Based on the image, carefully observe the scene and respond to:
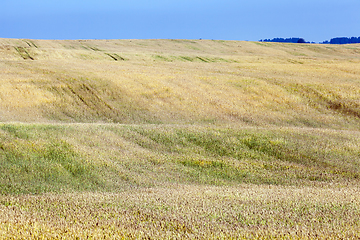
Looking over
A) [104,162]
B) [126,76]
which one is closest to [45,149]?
[104,162]

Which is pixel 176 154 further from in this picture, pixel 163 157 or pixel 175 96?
pixel 175 96

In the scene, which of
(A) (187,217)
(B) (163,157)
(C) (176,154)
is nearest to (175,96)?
(C) (176,154)

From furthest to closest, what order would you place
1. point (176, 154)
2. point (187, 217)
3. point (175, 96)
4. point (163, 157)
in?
point (175, 96), point (176, 154), point (163, 157), point (187, 217)

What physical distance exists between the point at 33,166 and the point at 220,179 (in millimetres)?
5690

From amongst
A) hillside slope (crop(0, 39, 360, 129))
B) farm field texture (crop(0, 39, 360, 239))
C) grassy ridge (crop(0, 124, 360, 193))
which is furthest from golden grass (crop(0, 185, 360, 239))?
hillside slope (crop(0, 39, 360, 129))

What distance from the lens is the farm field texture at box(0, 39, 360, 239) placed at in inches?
198

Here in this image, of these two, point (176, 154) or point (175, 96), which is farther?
point (175, 96)

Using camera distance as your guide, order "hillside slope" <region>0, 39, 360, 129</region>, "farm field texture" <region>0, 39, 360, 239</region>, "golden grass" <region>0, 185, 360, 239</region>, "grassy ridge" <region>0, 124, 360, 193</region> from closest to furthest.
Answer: "golden grass" <region>0, 185, 360, 239</region>
"farm field texture" <region>0, 39, 360, 239</region>
"grassy ridge" <region>0, 124, 360, 193</region>
"hillside slope" <region>0, 39, 360, 129</region>

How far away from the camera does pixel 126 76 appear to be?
31.4m

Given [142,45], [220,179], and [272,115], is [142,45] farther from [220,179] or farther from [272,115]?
[220,179]

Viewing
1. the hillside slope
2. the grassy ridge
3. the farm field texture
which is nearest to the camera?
the farm field texture

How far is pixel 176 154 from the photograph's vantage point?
1350 cm

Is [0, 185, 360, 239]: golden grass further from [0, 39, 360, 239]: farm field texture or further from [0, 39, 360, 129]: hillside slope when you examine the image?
[0, 39, 360, 129]: hillside slope

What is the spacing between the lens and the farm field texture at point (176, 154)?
5.02 meters
